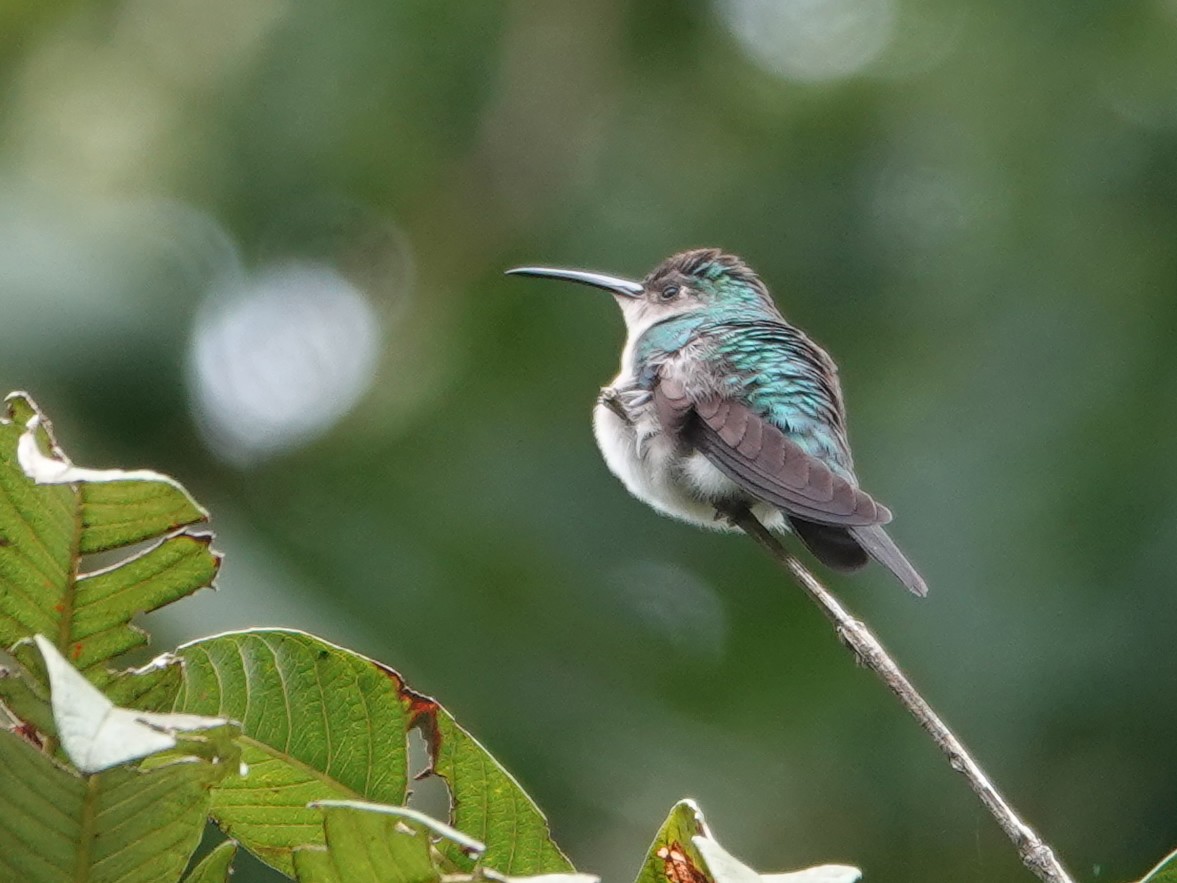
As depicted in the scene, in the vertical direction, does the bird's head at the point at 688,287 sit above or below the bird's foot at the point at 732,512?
above

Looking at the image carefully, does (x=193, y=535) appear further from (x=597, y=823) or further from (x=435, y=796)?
(x=597, y=823)

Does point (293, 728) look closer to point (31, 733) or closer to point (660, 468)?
point (31, 733)

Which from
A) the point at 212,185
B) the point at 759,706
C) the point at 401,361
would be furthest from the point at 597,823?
the point at 212,185

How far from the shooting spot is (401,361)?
25.3ft

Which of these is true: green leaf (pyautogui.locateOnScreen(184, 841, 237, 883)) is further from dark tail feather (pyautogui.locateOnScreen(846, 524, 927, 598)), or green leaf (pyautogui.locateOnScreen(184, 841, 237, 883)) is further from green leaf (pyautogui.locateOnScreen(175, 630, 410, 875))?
dark tail feather (pyautogui.locateOnScreen(846, 524, 927, 598))

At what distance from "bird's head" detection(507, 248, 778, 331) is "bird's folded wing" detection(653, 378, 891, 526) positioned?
1.16 meters

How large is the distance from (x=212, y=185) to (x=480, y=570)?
2.66 metres

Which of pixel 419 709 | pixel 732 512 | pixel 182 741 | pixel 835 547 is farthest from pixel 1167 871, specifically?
pixel 732 512

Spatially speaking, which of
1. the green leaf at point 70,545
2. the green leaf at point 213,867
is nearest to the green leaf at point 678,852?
the green leaf at point 213,867

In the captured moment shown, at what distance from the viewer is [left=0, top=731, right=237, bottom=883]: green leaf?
1.07 metres

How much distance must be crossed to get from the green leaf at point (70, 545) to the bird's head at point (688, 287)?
14.2 feet

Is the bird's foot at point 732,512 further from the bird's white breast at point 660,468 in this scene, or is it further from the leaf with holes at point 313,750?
the leaf with holes at point 313,750

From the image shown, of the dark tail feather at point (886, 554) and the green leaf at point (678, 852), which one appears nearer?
the green leaf at point (678, 852)

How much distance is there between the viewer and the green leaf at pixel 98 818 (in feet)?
3.51
